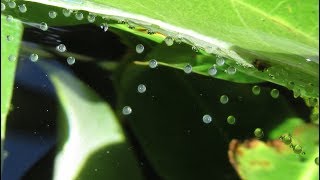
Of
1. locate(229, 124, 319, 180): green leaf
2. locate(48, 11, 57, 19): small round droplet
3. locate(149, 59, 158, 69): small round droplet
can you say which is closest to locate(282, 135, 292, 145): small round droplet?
locate(229, 124, 319, 180): green leaf

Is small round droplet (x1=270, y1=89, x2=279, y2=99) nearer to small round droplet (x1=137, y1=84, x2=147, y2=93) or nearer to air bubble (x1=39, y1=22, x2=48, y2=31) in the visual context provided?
small round droplet (x1=137, y1=84, x2=147, y2=93)

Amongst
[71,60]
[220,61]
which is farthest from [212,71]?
[71,60]

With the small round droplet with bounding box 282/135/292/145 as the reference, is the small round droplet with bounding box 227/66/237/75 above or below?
above

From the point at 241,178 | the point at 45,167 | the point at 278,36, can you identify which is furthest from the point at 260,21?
the point at 45,167

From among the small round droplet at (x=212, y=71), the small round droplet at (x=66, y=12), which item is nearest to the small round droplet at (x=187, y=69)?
the small round droplet at (x=212, y=71)

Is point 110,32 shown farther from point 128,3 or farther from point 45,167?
point 45,167

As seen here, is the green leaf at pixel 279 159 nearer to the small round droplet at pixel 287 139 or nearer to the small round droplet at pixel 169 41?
the small round droplet at pixel 287 139
